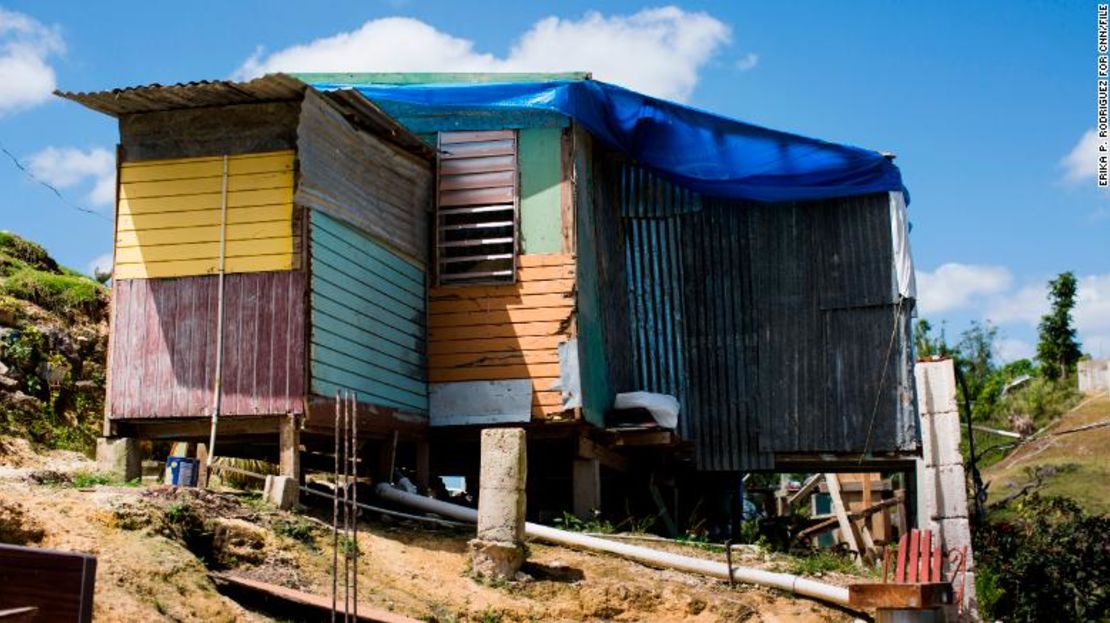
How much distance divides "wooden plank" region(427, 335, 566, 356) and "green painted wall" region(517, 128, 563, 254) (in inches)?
39.3

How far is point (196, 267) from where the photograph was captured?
41.7ft

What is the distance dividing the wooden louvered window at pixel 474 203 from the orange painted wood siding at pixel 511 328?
0.28 m

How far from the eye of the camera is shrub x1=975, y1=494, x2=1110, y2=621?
1316 cm

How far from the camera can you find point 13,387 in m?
16.5

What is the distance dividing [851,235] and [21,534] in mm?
10802

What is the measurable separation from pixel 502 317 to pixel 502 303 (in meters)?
0.16

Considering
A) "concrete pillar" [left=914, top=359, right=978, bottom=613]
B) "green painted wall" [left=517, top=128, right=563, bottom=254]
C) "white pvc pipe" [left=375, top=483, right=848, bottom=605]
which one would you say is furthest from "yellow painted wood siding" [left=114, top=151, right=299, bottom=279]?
"concrete pillar" [left=914, top=359, right=978, bottom=613]

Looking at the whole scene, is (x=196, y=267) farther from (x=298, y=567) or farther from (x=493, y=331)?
(x=298, y=567)

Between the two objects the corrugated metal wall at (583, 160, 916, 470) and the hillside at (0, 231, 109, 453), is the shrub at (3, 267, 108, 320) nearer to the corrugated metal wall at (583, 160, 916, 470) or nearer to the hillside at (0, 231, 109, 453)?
the hillside at (0, 231, 109, 453)

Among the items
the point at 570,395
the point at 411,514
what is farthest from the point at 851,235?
the point at 411,514

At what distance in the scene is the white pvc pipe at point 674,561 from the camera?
39.6 ft

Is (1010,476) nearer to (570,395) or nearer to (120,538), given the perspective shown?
(570,395)

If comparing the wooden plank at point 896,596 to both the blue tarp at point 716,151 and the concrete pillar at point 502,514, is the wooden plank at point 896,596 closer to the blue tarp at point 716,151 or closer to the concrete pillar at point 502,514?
the concrete pillar at point 502,514

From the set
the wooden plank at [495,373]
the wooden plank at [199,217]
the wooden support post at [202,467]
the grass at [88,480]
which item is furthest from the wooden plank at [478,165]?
the grass at [88,480]
